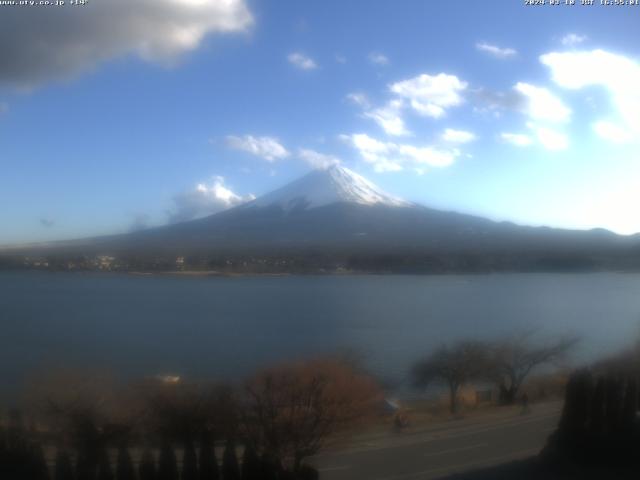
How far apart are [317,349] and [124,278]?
5.97 feet

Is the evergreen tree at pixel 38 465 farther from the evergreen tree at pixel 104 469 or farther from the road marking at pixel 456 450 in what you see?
the road marking at pixel 456 450

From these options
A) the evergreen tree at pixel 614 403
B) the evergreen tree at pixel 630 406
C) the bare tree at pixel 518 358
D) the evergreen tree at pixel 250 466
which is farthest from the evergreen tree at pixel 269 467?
the evergreen tree at pixel 630 406

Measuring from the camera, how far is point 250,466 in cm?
274

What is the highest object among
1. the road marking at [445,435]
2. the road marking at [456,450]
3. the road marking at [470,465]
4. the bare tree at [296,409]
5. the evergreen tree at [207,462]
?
the bare tree at [296,409]

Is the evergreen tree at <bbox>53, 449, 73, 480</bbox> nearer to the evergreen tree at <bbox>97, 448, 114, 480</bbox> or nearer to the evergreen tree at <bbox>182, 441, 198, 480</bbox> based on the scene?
the evergreen tree at <bbox>97, 448, 114, 480</bbox>

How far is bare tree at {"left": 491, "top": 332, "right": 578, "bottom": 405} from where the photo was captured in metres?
3.62

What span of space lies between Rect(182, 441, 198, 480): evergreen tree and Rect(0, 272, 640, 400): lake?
42 centimetres

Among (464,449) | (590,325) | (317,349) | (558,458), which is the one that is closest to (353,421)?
(317,349)

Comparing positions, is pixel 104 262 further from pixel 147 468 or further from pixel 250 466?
pixel 250 466

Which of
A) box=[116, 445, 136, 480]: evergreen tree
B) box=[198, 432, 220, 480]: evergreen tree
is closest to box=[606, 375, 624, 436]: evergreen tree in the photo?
box=[198, 432, 220, 480]: evergreen tree

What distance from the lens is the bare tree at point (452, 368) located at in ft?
11.2

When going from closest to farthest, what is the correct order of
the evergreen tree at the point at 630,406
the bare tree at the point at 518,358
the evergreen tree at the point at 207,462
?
the evergreen tree at the point at 207,462 < the evergreen tree at the point at 630,406 < the bare tree at the point at 518,358

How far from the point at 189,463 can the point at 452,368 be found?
1707mm

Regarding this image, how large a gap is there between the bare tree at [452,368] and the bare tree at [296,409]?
575 millimetres
